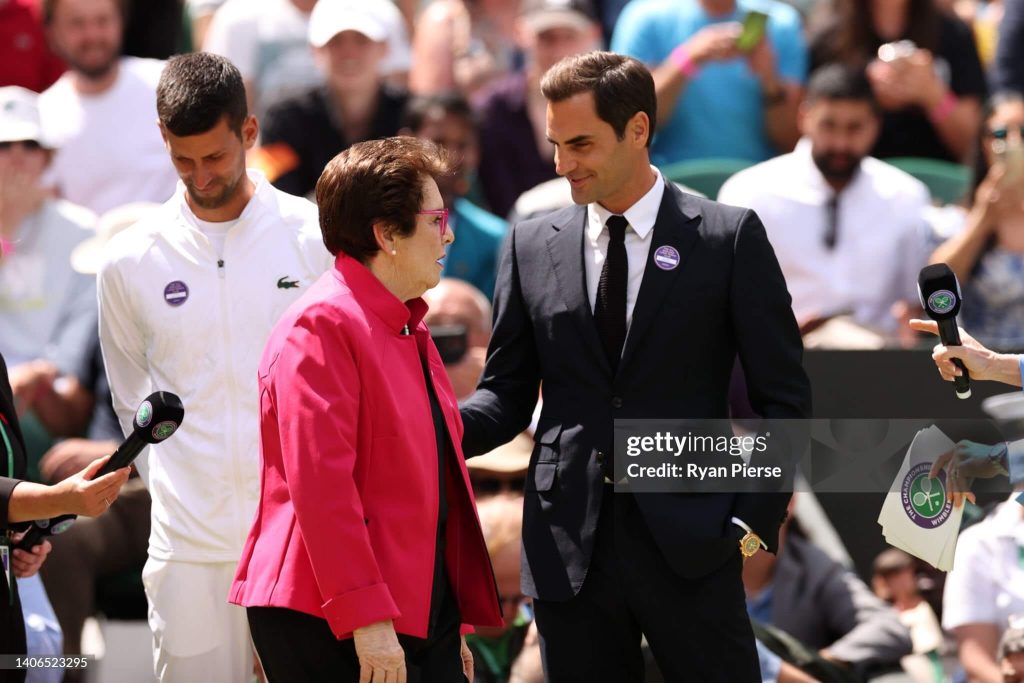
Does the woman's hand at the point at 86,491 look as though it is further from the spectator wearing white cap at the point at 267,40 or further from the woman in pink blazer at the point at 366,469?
the spectator wearing white cap at the point at 267,40

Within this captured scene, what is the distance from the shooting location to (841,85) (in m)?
8.00

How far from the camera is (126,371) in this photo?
4.99 metres

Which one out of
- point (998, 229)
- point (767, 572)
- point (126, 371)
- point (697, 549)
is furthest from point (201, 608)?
point (998, 229)

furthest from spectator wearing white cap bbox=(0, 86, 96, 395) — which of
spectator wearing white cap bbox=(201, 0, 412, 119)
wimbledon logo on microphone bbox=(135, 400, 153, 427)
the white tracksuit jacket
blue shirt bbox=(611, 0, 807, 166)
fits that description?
wimbledon logo on microphone bbox=(135, 400, 153, 427)

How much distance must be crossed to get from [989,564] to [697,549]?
1989 millimetres

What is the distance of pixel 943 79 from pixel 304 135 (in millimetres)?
3525

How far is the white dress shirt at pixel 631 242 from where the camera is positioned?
451cm

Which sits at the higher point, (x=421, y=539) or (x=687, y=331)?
(x=687, y=331)

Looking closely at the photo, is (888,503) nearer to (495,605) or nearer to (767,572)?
(495,605)

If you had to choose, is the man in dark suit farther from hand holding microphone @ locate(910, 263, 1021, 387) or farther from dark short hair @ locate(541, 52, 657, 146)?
hand holding microphone @ locate(910, 263, 1021, 387)

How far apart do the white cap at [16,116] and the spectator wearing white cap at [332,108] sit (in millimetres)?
1137

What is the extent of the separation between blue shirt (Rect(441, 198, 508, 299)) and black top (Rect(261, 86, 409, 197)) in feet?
2.20

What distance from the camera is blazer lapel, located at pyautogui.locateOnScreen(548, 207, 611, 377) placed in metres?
4.46

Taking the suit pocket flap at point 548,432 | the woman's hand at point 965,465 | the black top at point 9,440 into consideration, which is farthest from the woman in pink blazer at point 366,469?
the woman's hand at point 965,465
